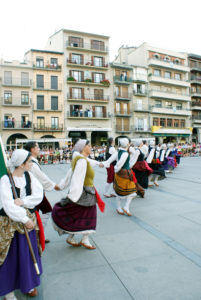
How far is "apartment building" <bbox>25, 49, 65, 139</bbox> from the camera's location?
99.8 ft

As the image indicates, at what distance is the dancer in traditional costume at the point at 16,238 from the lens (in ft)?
7.78

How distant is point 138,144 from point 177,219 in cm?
340

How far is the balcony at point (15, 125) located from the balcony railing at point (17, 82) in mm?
4689

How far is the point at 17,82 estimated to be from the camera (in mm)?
29547

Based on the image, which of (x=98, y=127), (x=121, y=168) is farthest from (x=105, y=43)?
(x=121, y=168)

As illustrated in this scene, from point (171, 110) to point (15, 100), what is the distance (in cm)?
2481

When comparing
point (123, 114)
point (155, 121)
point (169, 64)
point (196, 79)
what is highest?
point (169, 64)

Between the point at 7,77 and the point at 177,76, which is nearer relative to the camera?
the point at 7,77

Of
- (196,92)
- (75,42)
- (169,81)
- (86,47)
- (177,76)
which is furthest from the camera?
(196,92)

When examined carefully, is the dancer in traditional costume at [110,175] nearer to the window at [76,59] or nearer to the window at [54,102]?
the window at [54,102]

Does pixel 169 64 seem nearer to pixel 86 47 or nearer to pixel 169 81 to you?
pixel 169 81

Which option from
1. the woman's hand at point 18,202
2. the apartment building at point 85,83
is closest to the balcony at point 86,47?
the apartment building at point 85,83

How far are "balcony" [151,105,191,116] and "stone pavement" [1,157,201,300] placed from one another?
113 feet

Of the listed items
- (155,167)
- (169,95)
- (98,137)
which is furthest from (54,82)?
(155,167)
